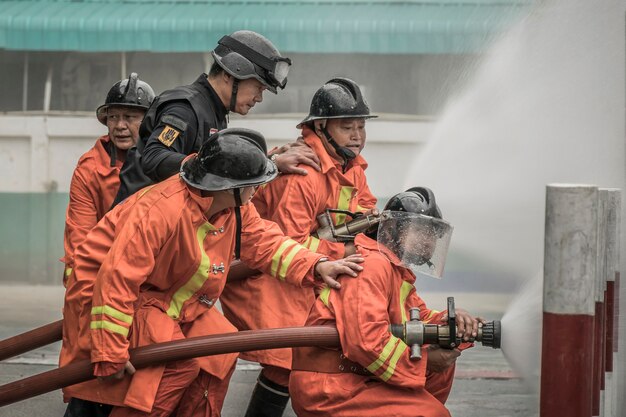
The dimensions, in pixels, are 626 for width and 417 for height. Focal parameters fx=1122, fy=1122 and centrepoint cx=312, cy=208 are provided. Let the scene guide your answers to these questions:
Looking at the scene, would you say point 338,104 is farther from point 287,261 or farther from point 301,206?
point 287,261

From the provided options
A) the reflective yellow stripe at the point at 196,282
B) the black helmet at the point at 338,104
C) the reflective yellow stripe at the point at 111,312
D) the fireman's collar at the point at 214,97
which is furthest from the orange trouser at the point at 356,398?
the black helmet at the point at 338,104

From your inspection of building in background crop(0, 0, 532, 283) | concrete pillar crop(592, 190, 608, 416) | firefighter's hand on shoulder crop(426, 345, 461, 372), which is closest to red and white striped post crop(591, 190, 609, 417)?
concrete pillar crop(592, 190, 608, 416)

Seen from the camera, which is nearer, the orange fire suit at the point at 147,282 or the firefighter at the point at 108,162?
the orange fire suit at the point at 147,282

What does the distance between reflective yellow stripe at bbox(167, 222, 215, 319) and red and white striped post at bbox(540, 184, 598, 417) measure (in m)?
1.36

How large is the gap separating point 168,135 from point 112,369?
1.07m

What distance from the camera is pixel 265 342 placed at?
12.9ft

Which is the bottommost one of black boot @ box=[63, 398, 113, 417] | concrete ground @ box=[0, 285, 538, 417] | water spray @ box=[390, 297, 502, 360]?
concrete ground @ box=[0, 285, 538, 417]

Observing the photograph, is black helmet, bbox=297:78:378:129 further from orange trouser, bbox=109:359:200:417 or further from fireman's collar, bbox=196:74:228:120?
orange trouser, bbox=109:359:200:417

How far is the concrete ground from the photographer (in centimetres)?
570

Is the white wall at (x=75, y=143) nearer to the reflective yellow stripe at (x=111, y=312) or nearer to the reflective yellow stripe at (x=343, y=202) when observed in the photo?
the reflective yellow stripe at (x=343, y=202)

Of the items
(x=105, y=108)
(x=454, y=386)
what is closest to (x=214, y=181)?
(x=105, y=108)

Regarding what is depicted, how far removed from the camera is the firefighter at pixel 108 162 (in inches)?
213

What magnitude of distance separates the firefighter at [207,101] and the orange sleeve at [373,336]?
948 mm

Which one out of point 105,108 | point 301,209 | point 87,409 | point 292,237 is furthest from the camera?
point 105,108
